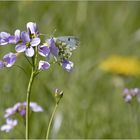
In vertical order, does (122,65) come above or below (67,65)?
above

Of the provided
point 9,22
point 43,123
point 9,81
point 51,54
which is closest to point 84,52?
point 9,22

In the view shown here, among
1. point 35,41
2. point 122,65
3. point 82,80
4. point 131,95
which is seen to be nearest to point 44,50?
point 35,41

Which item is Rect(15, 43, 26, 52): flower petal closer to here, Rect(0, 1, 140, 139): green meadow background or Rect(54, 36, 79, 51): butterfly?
Rect(54, 36, 79, 51): butterfly

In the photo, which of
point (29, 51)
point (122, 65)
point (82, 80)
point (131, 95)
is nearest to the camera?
point (29, 51)

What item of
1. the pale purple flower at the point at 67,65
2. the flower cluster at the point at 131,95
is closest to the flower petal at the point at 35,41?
the pale purple flower at the point at 67,65

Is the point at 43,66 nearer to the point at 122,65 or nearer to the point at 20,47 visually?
the point at 20,47

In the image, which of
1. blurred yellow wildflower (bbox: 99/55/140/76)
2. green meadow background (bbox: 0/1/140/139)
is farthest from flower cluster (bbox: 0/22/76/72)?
blurred yellow wildflower (bbox: 99/55/140/76)
